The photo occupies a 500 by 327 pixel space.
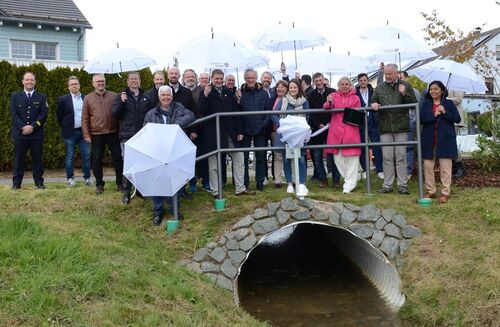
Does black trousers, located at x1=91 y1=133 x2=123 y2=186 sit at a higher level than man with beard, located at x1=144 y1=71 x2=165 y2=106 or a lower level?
lower

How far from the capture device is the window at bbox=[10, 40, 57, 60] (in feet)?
67.9

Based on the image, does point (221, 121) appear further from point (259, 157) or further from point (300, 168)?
point (300, 168)

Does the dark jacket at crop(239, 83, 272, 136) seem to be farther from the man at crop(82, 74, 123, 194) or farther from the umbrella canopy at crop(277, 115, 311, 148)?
the man at crop(82, 74, 123, 194)

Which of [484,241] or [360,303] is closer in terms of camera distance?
[484,241]

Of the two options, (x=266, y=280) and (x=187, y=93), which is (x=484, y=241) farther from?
(x=187, y=93)

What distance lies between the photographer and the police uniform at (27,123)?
927cm

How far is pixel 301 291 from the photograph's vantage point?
9375mm

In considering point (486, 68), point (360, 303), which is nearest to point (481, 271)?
point (360, 303)

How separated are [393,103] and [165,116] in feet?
11.6

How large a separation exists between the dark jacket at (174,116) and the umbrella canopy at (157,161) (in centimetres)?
50

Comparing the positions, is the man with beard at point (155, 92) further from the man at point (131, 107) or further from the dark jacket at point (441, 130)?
the dark jacket at point (441, 130)

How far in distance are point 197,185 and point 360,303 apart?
3.35 metres

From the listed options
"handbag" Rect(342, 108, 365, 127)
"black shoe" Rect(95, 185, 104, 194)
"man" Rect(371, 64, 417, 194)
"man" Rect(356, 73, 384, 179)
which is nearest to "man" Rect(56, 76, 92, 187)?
"black shoe" Rect(95, 185, 104, 194)

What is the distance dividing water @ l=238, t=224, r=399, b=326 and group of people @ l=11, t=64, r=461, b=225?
178 cm
